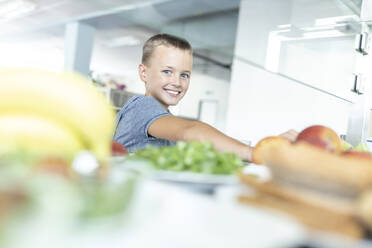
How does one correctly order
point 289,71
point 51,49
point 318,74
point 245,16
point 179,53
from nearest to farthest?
point 179,53 < point 318,74 < point 289,71 < point 245,16 < point 51,49

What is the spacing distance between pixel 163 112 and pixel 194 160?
479mm

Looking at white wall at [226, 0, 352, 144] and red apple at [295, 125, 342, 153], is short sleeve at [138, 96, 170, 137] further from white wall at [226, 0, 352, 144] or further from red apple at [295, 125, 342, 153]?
white wall at [226, 0, 352, 144]

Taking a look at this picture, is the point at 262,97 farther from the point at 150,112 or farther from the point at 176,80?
the point at 150,112

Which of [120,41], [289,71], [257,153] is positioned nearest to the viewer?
[257,153]

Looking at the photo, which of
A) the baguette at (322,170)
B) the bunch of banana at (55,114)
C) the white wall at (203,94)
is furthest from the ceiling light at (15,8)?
the baguette at (322,170)

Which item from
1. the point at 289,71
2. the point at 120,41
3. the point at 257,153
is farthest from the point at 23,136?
the point at 120,41

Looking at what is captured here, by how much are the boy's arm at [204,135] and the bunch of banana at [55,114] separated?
13.2 inches

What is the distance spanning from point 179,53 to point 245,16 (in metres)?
2.86

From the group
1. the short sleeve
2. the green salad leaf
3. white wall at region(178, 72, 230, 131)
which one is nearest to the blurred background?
the short sleeve

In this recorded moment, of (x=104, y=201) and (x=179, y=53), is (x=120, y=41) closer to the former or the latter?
(x=179, y=53)

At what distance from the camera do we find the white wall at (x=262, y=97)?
9.72 ft

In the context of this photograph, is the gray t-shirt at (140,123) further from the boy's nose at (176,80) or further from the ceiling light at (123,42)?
the ceiling light at (123,42)

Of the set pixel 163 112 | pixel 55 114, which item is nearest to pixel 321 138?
pixel 55 114

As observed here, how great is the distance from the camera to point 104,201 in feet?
0.60
